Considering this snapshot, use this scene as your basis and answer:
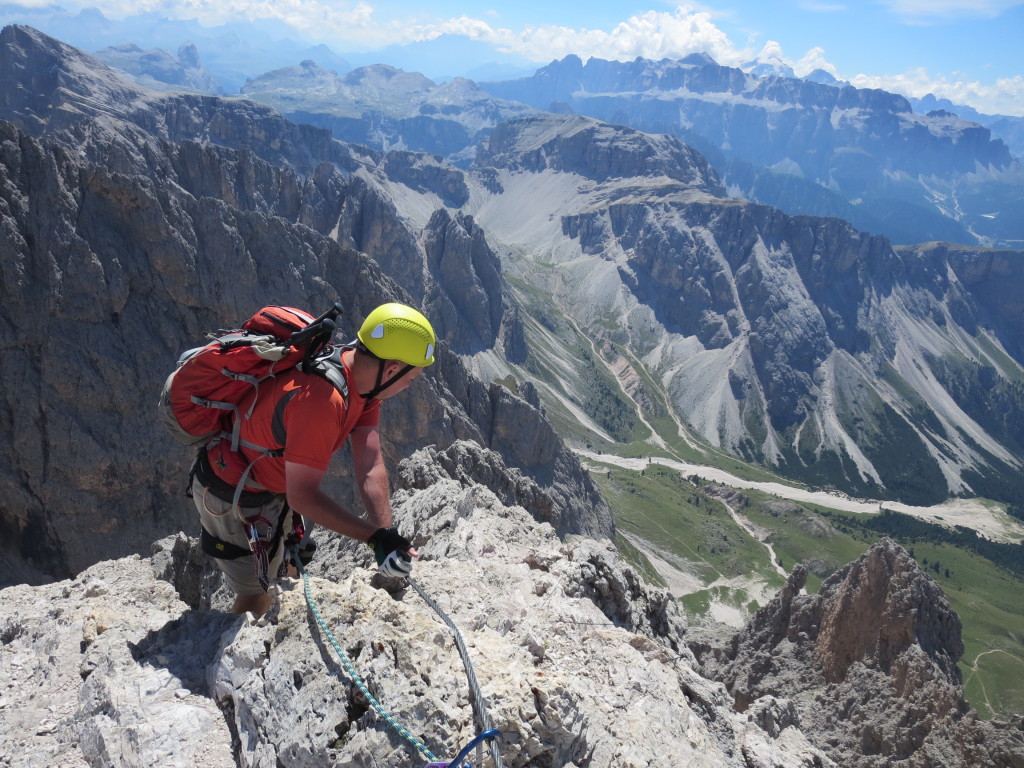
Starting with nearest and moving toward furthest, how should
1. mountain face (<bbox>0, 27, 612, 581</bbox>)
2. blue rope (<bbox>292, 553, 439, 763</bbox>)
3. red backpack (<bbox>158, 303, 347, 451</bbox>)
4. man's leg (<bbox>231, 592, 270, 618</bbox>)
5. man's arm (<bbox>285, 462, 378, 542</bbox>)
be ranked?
1. blue rope (<bbox>292, 553, 439, 763</bbox>)
2. man's arm (<bbox>285, 462, 378, 542</bbox>)
3. red backpack (<bbox>158, 303, 347, 451</bbox>)
4. man's leg (<bbox>231, 592, 270, 618</bbox>)
5. mountain face (<bbox>0, 27, 612, 581</bbox>)

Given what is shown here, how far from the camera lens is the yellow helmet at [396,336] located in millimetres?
7824

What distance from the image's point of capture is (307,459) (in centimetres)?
721

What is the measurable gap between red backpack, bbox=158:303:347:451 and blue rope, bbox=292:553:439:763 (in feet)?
7.57

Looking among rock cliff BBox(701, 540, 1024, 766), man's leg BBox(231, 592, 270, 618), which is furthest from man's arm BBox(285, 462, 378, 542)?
rock cliff BBox(701, 540, 1024, 766)

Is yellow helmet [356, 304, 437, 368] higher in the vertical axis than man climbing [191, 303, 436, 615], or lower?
higher

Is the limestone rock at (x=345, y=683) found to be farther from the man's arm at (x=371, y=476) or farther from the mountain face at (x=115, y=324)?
the mountain face at (x=115, y=324)

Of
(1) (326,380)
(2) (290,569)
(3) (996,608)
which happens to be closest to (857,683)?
(2) (290,569)

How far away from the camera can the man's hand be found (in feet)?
23.8

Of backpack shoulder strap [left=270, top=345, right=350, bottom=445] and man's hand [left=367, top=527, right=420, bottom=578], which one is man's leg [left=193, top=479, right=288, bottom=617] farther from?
man's hand [left=367, top=527, right=420, bottom=578]

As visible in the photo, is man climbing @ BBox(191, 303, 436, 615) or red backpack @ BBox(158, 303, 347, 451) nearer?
man climbing @ BBox(191, 303, 436, 615)

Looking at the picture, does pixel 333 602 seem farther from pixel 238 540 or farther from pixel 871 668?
pixel 871 668

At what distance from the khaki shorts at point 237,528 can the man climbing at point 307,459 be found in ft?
0.05

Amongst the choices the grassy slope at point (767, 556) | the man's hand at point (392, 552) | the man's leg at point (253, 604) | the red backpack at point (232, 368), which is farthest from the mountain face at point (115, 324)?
the grassy slope at point (767, 556)

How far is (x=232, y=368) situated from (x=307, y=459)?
2.04 meters
